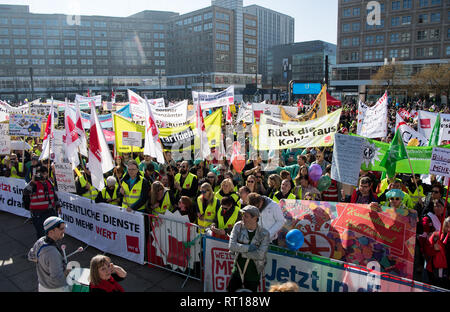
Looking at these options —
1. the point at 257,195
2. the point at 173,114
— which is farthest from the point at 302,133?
the point at 173,114

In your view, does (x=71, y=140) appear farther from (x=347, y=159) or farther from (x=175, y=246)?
(x=347, y=159)

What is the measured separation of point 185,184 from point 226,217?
2532mm

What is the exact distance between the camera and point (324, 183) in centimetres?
707

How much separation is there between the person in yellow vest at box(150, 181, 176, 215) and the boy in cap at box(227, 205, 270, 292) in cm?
266

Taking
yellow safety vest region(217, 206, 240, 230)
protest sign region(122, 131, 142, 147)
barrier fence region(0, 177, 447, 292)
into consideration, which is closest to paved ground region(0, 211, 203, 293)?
barrier fence region(0, 177, 447, 292)

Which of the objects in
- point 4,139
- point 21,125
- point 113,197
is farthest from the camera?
point 21,125

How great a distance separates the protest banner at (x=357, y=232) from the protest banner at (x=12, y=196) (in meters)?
7.57

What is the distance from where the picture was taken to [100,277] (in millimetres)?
3789

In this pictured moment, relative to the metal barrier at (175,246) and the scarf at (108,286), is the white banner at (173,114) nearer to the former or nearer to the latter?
the metal barrier at (175,246)

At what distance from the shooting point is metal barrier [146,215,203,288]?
233 inches

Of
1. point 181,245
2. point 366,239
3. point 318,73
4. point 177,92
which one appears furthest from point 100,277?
point 318,73

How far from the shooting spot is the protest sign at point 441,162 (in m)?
5.62

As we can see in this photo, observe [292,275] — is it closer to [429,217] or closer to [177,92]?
[429,217]
